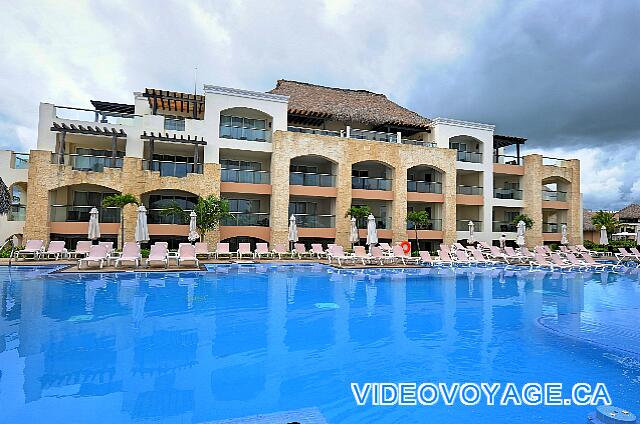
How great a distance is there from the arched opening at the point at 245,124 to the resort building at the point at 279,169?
0.22 ft

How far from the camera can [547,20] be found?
38.4 ft

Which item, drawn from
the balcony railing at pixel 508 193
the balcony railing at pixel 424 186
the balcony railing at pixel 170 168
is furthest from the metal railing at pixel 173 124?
the balcony railing at pixel 508 193

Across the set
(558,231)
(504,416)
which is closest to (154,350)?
(504,416)

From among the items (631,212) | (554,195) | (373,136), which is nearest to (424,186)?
(373,136)

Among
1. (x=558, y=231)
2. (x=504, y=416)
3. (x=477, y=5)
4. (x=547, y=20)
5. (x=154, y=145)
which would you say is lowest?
(x=504, y=416)

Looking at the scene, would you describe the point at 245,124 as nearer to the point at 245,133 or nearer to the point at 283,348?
the point at 245,133

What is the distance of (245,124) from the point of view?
24.7 m

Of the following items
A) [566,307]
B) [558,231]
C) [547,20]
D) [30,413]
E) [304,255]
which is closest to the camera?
[30,413]

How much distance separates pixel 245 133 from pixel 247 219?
5256 mm

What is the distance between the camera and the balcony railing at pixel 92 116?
20781 mm

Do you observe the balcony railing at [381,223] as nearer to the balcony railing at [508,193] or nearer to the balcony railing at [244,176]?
the balcony railing at [244,176]

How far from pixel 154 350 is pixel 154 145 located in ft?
64.7

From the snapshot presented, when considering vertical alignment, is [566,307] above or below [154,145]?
below

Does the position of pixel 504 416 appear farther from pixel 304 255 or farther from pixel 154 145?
pixel 154 145
